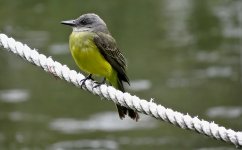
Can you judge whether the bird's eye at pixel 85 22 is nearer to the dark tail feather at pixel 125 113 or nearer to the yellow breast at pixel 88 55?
the yellow breast at pixel 88 55

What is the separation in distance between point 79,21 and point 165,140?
4.93 metres

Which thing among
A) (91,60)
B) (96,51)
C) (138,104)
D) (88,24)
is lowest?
(138,104)

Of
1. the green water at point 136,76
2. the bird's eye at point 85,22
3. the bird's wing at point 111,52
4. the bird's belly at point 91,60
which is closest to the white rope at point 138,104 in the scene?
the bird's belly at point 91,60

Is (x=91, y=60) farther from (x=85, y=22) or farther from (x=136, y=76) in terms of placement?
(x=136, y=76)

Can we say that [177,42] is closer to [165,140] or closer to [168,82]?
[168,82]

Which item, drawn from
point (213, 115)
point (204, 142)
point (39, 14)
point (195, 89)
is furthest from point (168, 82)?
point (39, 14)

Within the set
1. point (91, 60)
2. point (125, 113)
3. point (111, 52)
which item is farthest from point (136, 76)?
point (125, 113)

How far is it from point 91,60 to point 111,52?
0.24 metres

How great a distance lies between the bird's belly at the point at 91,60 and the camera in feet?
17.7

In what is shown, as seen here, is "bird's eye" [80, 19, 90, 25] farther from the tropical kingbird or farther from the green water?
the green water

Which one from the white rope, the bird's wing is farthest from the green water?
the white rope

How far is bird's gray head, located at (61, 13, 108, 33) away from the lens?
5.63 meters

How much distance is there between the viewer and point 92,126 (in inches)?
431

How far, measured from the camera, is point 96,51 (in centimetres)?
562
